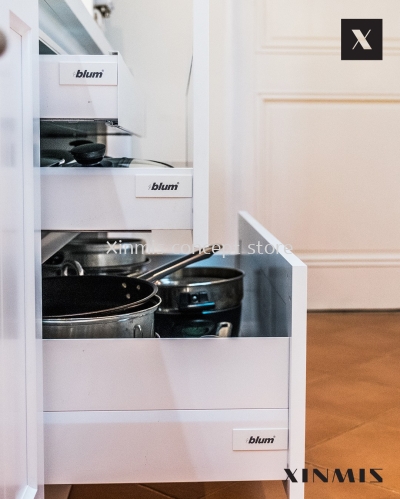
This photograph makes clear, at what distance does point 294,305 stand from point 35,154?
0.40 meters

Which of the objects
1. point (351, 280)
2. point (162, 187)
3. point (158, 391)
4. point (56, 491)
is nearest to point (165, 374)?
point (158, 391)

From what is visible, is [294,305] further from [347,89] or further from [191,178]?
[347,89]

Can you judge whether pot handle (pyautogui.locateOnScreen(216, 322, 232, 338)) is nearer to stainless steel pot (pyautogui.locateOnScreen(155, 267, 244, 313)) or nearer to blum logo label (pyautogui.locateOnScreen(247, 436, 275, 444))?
stainless steel pot (pyautogui.locateOnScreen(155, 267, 244, 313))

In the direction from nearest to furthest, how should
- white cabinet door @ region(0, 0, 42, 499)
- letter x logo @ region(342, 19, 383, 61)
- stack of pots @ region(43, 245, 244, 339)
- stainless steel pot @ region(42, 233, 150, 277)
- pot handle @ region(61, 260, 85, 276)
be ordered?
white cabinet door @ region(0, 0, 42, 499), stack of pots @ region(43, 245, 244, 339), pot handle @ region(61, 260, 85, 276), stainless steel pot @ region(42, 233, 150, 277), letter x logo @ region(342, 19, 383, 61)

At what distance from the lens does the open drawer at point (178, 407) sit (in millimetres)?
890

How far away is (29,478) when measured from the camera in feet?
2.60

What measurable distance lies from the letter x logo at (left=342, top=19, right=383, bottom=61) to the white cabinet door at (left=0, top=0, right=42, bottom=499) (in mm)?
2329

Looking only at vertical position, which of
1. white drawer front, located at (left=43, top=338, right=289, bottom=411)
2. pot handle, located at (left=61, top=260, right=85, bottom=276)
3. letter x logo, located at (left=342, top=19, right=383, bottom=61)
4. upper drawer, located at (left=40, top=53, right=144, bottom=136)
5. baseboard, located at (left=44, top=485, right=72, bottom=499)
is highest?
letter x logo, located at (left=342, top=19, right=383, bottom=61)

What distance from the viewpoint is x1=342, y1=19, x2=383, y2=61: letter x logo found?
2824 mm

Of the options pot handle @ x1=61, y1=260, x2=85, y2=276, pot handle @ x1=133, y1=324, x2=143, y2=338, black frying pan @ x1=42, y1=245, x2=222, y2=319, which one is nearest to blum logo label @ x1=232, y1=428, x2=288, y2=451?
pot handle @ x1=133, y1=324, x2=143, y2=338

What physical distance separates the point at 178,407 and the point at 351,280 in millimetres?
2152

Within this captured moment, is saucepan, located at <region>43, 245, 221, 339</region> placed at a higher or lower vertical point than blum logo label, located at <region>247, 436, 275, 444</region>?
higher

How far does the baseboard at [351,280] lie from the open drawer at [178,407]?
2044 millimetres

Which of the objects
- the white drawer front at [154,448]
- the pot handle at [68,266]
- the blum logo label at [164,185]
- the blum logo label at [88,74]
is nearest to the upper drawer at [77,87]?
the blum logo label at [88,74]
